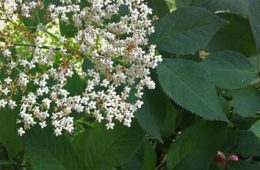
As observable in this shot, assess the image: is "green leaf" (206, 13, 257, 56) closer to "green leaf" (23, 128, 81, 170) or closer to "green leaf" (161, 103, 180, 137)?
"green leaf" (161, 103, 180, 137)

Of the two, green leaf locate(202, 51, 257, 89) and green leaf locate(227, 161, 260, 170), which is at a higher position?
green leaf locate(202, 51, 257, 89)

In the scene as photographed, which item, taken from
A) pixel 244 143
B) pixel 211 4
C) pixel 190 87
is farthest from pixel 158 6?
pixel 244 143

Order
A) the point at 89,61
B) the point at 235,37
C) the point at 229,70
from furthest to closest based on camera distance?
the point at 235,37 → the point at 229,70 → the point at 89,61

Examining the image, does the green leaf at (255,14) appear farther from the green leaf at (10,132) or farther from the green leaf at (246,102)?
the green leaf at (10,132)

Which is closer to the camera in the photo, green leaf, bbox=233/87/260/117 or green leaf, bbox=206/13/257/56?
green leaf, bbox=233/87/260/117

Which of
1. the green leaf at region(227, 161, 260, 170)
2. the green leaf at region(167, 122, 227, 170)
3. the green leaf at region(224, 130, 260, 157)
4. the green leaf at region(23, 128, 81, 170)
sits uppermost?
the green leaf at region(23, 128, 81, 170)

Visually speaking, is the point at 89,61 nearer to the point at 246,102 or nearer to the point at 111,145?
the point at 111,145

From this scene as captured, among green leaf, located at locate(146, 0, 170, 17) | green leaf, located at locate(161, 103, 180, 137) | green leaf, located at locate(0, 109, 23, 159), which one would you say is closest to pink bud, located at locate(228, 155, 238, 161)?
green leaf, located at locate(161, 103, 180, 137)

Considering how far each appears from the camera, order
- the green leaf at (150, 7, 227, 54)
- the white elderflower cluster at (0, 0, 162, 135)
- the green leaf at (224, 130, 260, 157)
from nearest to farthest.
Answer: the white elderflower cluster at (0, 0, 162, 135), the green leaf at (150, 7, 227, 54), the green leaf at (224, 130, 260, 157)
